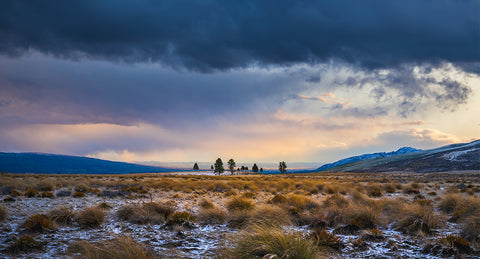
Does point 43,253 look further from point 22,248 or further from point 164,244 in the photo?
point 164,244

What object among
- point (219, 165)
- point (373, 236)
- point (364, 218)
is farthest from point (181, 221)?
point (219, 165)

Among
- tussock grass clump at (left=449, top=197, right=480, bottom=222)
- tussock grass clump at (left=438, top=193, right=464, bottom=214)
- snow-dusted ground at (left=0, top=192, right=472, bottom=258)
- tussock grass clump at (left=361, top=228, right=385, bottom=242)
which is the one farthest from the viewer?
tussock grass clump at (left=438, top=193, right=464, bottom=214)

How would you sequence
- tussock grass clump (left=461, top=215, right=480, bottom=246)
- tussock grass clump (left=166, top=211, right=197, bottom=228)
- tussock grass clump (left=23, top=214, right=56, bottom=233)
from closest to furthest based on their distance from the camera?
1. tussock grass clump (left=461, top=215, right=480, bottom=246)
2. tussock grass clump (left=23, top=214, right=56, bottom=233)
3. tussock grass clump (left=166, top=211, right=197, bottom=228)

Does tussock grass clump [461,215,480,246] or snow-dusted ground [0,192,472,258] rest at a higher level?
tussock grass clump [461,215,480,246]

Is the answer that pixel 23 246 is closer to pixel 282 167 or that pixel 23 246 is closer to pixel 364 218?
pixel 364 218

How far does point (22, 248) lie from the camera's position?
18.3 ft

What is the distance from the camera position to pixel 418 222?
24.2ft

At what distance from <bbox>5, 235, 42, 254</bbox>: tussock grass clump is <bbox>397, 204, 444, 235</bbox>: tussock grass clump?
32.7ft

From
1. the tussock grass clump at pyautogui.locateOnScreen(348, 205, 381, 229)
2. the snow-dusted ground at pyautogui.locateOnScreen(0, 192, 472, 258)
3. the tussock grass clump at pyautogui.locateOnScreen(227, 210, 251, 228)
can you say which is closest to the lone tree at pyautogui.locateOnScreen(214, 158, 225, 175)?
the snow-dusted ground at pyautogui.locateOnScreen(0, 192, 472, 258)

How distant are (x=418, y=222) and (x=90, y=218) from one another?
10.4 m

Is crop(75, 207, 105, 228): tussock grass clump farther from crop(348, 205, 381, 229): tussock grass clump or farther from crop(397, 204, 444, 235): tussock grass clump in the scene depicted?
crop(397, 204, 444, 235): tussock grass clump

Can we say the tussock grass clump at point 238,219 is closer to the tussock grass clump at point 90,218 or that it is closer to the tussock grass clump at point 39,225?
the tussock grass clump at point 90,218

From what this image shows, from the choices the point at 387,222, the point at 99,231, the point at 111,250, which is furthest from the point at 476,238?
the point at 99,231

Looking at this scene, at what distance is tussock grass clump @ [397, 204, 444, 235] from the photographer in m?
7.18
